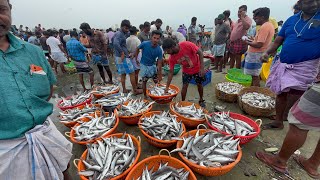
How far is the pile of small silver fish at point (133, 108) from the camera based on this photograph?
4.26 m

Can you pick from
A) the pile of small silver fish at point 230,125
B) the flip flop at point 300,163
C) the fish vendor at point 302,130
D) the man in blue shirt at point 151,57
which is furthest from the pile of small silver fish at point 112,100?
the flip flop at point 300,163

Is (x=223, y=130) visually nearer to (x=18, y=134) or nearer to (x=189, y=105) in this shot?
(x=189, y=105)

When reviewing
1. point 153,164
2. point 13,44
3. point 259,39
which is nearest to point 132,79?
point 153,164

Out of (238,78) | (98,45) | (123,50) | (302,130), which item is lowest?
(238,78)

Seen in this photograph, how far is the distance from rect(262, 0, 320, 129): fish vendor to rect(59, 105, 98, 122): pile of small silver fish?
435 cm

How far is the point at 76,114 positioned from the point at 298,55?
4931 mm

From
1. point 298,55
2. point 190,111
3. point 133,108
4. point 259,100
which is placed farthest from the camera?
point 259,100

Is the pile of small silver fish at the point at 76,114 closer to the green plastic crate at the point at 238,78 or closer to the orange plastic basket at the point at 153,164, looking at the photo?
the orange plastic basket at the point at 153,164

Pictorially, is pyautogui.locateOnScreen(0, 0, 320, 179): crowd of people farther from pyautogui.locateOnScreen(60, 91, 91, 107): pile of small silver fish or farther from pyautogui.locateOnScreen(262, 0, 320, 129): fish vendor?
pyautogui.locateOnScreen(60, 91, 91, 107): pile of small silver fish

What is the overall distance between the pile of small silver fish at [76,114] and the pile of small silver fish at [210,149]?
8.41 feet

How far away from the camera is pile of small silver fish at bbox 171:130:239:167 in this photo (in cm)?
273

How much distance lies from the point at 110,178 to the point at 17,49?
1.98 meters

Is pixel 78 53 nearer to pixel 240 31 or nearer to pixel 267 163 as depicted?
pixel 240 31

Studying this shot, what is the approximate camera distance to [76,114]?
4254mm
